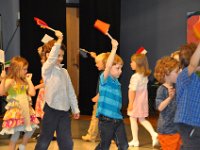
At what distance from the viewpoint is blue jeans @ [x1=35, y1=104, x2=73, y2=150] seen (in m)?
4.68

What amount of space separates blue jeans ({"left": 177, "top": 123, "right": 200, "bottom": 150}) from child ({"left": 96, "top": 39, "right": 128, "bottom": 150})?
4.31 ft

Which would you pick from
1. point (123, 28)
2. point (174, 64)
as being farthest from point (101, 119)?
point (123, 28)

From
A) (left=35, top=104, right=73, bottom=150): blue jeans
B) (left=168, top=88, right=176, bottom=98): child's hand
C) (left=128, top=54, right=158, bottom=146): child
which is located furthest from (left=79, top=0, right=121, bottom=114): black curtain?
(left=168, top=88, right=176, bottom=98): child's hand

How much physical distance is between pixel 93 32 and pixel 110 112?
5509 millimetres

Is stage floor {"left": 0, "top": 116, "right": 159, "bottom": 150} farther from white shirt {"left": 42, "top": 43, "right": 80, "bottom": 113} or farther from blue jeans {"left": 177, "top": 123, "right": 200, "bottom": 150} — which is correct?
blue jeans {"left": 177, "top": 123, "right": 200, "bottom": 150}

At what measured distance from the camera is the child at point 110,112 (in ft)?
15.9

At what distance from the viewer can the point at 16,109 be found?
17.9 ft

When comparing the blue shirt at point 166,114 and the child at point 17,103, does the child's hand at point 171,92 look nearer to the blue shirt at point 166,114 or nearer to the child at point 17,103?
the blue shirt at point 166,114

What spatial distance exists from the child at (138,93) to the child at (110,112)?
1.52 m

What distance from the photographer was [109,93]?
491cm

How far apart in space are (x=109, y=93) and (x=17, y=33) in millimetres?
5110

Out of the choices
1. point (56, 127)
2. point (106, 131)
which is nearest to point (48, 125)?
point (56, 127)

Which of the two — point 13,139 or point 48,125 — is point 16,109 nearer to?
point 13,139

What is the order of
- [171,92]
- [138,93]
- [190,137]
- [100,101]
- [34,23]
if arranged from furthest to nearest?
[34,23]
[138,93]
[100,101]
[171,92]
[190,137]
